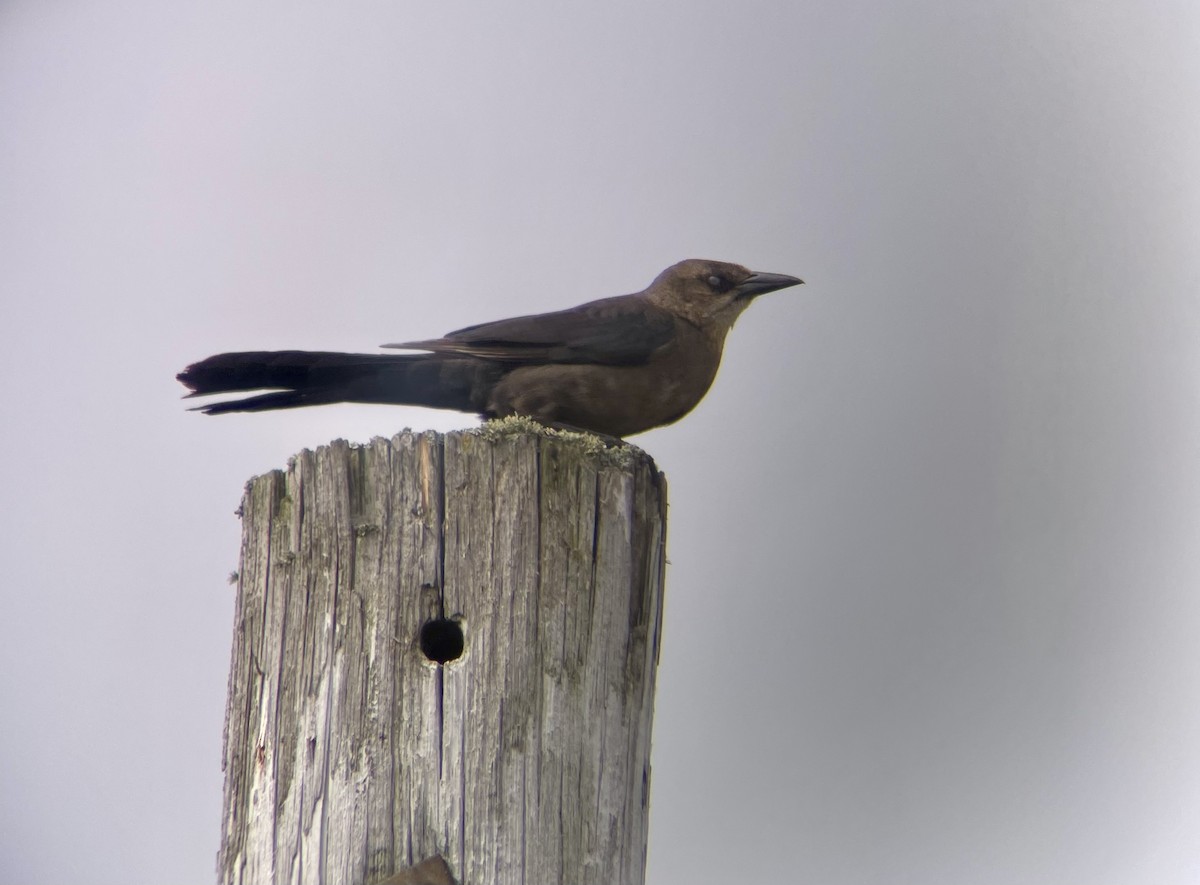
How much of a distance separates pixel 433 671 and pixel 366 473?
0.51 metres

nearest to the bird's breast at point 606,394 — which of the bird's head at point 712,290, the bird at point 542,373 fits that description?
the bird at point 542,373

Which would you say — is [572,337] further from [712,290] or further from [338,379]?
[712,290]

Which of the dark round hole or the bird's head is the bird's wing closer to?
the bird's head

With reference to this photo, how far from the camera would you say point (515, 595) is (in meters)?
2.61

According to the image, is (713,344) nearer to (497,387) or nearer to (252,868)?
(497,387)

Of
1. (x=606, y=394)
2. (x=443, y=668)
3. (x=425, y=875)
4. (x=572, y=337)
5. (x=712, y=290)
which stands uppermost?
(x=712, y=290)

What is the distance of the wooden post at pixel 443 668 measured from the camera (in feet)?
→ 8.14

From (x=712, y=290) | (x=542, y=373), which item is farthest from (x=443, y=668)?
(x=712, y=290)

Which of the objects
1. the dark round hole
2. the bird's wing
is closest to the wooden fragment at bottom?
the dark round hole

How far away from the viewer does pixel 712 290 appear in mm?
5387

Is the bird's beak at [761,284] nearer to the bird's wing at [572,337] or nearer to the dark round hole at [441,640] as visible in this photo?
the bird's wing at [572,337]

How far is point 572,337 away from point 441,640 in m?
2.13

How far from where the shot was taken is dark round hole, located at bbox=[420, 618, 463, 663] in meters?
2.62

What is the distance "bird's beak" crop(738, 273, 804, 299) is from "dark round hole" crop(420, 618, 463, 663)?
3.11 metres
